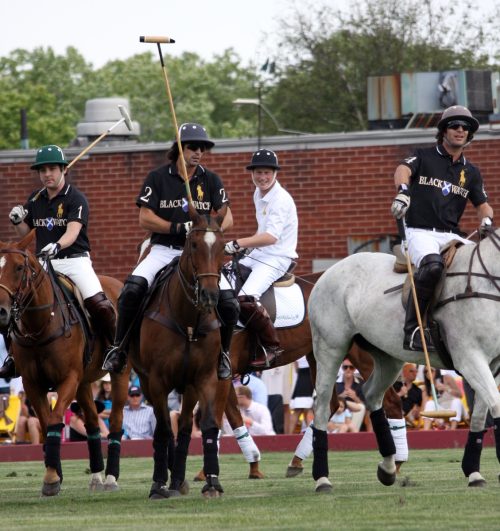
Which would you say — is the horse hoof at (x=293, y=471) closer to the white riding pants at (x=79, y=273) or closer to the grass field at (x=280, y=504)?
the grass field at (x=280, y=504)

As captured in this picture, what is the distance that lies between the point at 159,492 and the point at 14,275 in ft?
7.21

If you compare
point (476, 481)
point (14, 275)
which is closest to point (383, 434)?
point (476, 481)

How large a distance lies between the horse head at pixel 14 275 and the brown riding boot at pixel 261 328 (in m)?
2.89

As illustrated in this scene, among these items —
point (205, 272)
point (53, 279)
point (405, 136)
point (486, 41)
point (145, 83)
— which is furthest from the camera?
point (145, 83)

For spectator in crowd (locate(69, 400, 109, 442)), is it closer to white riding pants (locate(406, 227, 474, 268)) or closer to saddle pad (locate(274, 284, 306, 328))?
saddle pad (locate(274, 284, 306, 328))

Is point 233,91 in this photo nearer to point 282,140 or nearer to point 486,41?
point 486,41

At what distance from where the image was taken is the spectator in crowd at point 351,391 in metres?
20.3

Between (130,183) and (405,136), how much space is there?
15.7 feet

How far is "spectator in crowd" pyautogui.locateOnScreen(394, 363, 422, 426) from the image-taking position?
65.1 feet

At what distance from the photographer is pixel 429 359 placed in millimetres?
12461

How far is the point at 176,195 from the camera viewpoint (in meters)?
12.4

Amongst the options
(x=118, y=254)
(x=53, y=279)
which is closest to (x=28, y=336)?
(x=53, y=279)

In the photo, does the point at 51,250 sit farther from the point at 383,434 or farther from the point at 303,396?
the point at 303,396

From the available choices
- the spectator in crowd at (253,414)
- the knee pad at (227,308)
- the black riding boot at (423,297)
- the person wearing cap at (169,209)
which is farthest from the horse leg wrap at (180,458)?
the spectator in crowd at (253,414)
